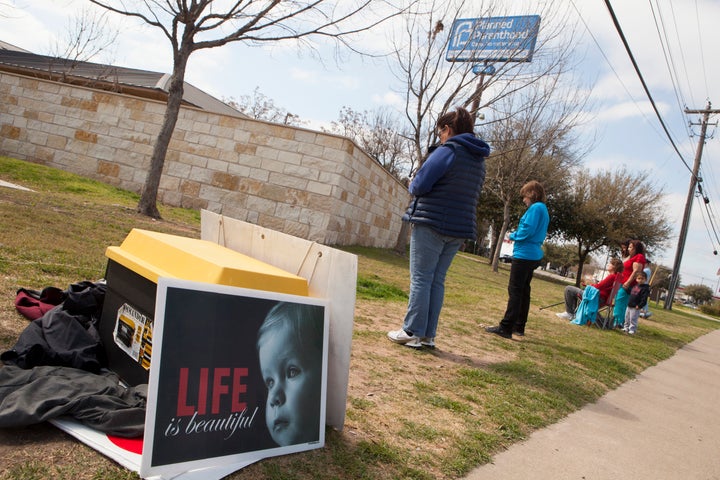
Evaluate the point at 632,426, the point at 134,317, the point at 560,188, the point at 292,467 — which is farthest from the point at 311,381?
the point at 560,188

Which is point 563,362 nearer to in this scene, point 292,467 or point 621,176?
point 292,467

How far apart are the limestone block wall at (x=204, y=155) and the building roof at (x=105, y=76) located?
807 centimetres

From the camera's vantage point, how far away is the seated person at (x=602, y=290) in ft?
32.0

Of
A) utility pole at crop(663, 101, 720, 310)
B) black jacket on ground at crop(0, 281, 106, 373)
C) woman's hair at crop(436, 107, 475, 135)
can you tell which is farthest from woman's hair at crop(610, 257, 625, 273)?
utility pole at crop(663, 101, 720, 310)

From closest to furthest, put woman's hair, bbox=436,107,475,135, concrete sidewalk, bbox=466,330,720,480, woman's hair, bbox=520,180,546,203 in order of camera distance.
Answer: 1. concrete sidewalk, bbox=466,330,720,480
2. woman's hair, bbox=436,107,475,135
3. woman's hair, bbox=520,180,546,203

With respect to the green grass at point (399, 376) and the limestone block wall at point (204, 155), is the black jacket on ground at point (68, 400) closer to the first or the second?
the green grass at point (399, 376)

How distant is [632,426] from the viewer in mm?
3707

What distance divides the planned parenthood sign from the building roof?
11.0 m

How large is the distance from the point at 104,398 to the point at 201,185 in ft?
35.4

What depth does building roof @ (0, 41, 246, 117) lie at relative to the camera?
22.3 meters

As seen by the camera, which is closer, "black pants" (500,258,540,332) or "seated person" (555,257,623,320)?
"black pants" (500,258,540,332)

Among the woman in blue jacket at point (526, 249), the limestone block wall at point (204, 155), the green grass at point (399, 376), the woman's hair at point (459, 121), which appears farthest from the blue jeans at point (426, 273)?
the limestone block wall at point (204, 155)

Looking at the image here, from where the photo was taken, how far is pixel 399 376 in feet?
12.0

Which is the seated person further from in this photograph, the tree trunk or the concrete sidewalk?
the tree trunk
